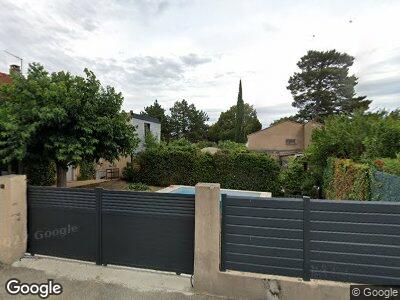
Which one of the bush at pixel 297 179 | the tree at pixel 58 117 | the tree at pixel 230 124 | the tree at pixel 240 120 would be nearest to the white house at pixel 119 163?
the tree at pixel 58 117

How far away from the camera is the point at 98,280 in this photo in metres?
4.58

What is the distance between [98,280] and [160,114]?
5323 centimetres

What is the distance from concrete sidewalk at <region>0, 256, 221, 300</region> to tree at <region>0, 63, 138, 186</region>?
5905 millimetres

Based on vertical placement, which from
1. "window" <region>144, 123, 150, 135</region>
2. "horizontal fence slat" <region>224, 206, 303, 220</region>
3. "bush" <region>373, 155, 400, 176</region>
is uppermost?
"window" <region>144, 123, 150, 135</region>

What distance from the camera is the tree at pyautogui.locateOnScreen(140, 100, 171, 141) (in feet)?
184

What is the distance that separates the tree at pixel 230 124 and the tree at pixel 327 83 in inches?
603

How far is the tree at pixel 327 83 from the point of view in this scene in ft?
129

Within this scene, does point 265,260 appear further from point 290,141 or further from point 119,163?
point 290,141

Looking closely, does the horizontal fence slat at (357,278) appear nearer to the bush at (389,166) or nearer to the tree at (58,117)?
the bush at (389,166)

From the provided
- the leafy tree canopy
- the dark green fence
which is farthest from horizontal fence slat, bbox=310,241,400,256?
the leafy tree canopy

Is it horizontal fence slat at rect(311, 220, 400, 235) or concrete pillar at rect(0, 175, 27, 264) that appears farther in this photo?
concrete pillar at rect(0, 175, 27, 264)

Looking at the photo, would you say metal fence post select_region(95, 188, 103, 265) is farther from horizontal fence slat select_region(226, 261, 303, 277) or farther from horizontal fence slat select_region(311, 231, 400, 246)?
horizontal fence slat select_region(311, 231, 400, 246)

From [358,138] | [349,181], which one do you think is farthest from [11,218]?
[358,138]

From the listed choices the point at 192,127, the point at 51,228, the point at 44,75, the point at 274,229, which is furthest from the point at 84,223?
the point at 192,127
